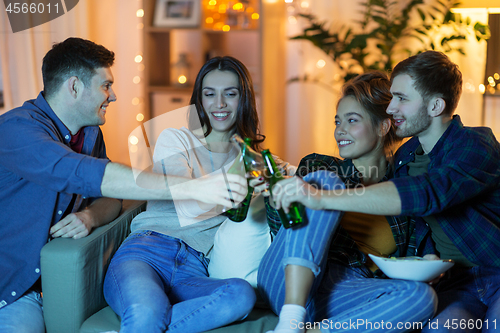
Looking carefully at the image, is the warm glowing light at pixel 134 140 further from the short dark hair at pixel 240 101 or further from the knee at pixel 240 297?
the knee at pixel 240 297

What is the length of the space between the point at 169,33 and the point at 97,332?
2.90m

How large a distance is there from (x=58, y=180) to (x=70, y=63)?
40cm

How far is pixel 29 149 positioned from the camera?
1.22 meters

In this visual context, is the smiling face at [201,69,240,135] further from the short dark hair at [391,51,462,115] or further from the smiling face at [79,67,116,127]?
the short dark hair at [391,51,462,115]

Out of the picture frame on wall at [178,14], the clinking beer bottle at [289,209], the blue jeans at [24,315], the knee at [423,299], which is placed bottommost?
the blue jeans at [24,315]

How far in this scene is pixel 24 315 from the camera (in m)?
1.27

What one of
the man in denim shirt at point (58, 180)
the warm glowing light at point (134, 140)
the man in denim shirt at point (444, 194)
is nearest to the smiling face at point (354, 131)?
the man in denim shirt at point (444, 194)

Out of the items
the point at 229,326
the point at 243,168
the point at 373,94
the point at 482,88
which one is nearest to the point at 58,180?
the point at 243,168

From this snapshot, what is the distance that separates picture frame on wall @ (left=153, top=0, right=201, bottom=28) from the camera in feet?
11.4

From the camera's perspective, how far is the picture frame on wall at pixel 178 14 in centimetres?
349

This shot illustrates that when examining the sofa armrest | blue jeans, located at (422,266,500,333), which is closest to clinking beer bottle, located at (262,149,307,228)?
blue jeans, located at (422,266,500,333)

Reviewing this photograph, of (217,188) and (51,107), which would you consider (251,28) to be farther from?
(217,188)

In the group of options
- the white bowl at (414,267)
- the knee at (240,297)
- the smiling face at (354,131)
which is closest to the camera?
the white bowl at (414,267)

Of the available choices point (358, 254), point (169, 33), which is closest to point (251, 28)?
point (169, 33)
